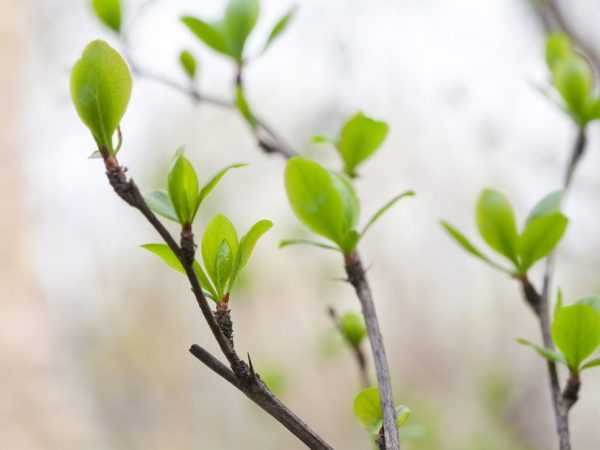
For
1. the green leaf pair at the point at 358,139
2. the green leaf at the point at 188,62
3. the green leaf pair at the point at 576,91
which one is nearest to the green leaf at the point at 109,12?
the green leaf at the point at 188,62

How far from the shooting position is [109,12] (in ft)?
1.61

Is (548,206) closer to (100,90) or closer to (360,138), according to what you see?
(360,138)

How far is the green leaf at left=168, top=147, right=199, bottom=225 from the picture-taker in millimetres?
239

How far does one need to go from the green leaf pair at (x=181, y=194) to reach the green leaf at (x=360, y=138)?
0.12 meters

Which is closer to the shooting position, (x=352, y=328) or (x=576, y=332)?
(x=576, y=332)

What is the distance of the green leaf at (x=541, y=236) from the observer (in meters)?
0.32

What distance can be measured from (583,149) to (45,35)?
1852 millimetres

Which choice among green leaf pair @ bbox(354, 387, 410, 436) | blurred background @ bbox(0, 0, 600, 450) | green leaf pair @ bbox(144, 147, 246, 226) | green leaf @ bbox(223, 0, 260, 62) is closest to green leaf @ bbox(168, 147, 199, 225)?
green leaf pair @ bbox(144, 147, 246, 226)

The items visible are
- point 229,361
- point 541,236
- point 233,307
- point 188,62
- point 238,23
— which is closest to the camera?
point 229,361

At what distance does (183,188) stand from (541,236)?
0.19 metres

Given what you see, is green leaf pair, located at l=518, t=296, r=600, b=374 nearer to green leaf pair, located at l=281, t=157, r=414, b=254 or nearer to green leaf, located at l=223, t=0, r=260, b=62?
green leaf pair, located at l=281, t=157, r=414, b=254

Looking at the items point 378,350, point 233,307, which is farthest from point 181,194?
point 233,307

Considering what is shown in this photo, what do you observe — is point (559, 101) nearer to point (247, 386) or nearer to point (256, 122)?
point (256, 122)

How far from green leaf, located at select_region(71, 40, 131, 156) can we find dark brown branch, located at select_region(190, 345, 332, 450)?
0.28ft
